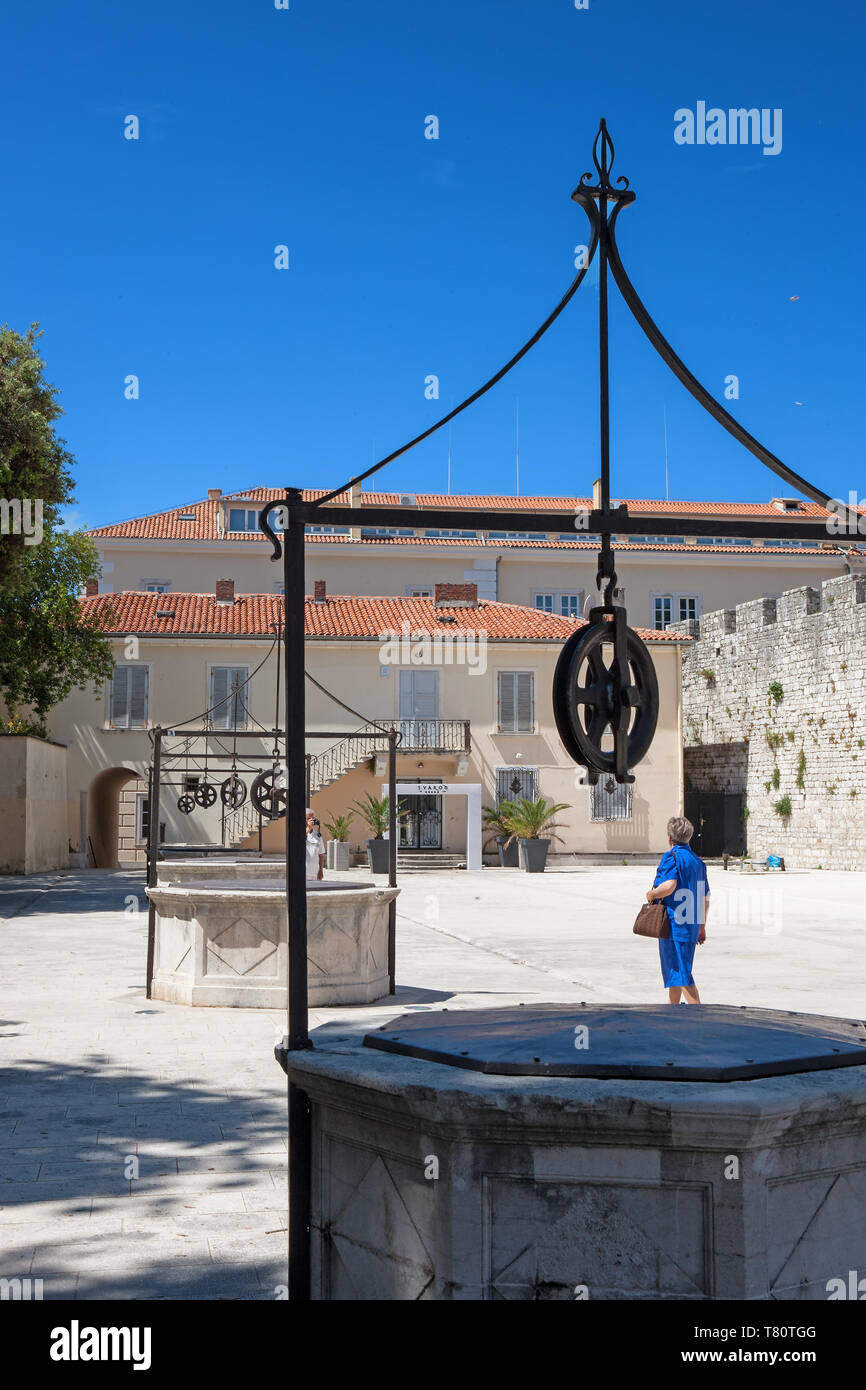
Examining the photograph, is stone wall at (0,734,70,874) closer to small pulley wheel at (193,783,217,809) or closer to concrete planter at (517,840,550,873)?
small pulley wheel at (193,783,217,809)

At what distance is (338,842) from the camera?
31.6 meters

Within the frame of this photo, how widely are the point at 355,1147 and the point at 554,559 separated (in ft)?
138

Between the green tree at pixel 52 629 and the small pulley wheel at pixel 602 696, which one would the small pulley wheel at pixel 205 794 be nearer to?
the green tree at pixel 52 629

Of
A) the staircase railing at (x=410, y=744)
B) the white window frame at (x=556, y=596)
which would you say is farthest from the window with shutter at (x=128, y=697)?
the white window frame at (x=556, y=596)

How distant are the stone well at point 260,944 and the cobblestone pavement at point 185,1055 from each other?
0.70 feet

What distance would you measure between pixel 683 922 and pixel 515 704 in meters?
27.5

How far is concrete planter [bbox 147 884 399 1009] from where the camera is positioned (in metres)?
9.34

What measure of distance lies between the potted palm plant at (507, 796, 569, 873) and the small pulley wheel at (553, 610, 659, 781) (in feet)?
91.7

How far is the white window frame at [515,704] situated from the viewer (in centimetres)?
3538

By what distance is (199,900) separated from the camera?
30.7 ft

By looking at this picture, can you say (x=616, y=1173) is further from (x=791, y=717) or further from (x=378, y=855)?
(x=791, y=717)

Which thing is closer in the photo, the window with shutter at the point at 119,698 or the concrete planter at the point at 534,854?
the concrete planter at the point at 534,854
